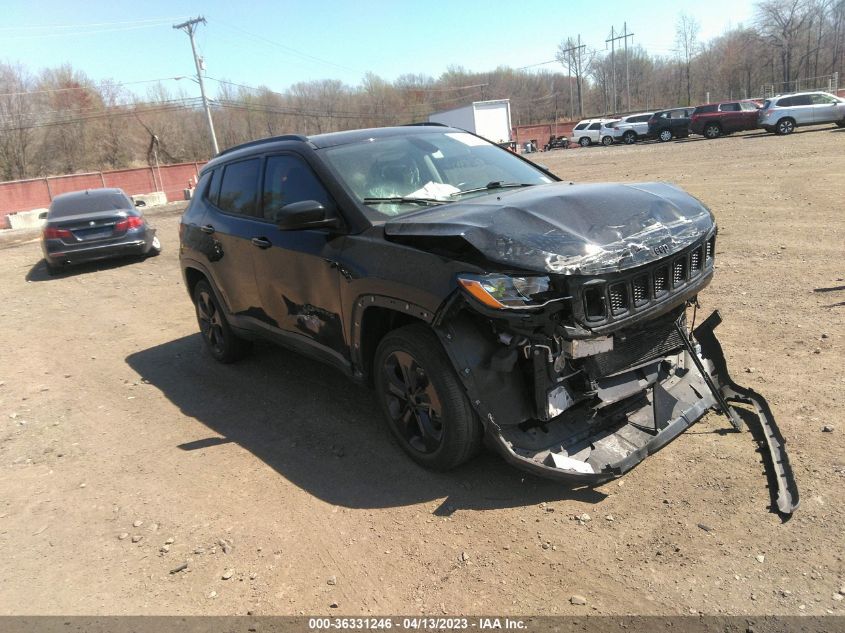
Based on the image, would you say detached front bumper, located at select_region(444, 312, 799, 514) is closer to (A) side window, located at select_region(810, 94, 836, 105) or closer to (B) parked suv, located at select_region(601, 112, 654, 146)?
(A) side window, located at select_region(810, 94, 836, 105)

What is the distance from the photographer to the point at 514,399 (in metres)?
3.06

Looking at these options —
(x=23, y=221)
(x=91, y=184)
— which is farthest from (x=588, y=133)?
(x=23, y=221)

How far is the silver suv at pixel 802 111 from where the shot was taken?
26.5m

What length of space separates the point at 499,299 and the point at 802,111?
3071cm

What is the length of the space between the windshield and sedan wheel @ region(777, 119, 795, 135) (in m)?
28.3

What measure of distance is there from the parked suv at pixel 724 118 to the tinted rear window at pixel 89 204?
29350mm

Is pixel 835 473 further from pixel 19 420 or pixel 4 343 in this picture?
pixel 4 343

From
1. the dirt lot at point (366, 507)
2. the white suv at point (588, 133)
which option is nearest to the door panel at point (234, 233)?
the dirt lot at point (366, 507)

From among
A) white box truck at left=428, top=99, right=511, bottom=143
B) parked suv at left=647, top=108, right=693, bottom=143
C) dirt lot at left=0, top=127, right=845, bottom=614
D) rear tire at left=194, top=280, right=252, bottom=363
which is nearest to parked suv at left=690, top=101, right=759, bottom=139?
parked suv at left=647, top=108, right=693, bottom=143

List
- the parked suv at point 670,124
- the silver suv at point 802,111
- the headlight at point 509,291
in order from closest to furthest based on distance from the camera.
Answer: the headlight at point 509,291 < the silver suv at point 802,111 < the parked suv at point 670,124

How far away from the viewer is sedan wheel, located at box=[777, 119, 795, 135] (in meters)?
27.0

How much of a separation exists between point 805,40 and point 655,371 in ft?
307

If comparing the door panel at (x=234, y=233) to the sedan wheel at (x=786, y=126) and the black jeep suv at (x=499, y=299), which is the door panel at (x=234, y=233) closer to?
the black jeep suv at (x=499, y=299)

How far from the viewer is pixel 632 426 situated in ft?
10.9
